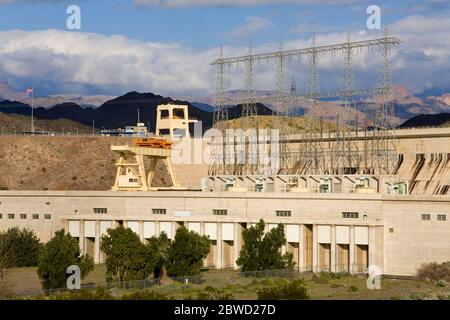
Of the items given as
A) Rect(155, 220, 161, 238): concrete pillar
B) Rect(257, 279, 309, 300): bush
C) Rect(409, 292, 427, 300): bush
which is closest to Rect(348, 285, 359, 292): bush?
Rect(409, 292, 427, 300): bush

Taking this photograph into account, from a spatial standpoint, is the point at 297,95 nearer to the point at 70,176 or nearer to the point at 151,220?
the point at 151,220

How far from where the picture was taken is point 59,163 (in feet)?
551

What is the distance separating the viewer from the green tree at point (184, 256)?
8588 centimetres

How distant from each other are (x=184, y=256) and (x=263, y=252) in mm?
6833

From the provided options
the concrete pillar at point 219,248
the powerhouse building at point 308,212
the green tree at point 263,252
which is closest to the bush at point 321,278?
the green tree at point 263,252

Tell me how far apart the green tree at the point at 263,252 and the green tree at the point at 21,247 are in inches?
925

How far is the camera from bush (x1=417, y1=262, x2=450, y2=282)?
8531 centimetres

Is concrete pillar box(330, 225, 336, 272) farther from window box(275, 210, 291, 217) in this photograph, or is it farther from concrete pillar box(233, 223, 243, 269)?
concrete pillar box(233, 223, 243, 269)

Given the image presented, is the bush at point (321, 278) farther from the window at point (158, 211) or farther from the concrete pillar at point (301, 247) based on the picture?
the window at point (158, 211)

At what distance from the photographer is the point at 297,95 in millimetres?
117000

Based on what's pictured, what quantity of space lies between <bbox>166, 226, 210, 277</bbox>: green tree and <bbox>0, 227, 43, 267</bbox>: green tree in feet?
71.0

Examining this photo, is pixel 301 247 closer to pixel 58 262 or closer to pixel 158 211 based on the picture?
pixel 158 211

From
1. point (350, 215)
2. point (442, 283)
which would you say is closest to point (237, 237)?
point (350, 215)
